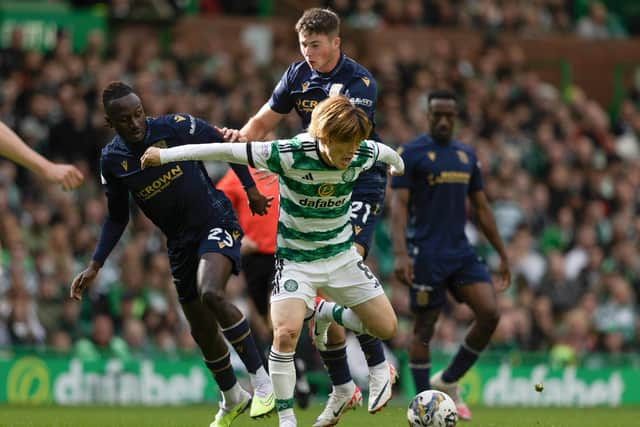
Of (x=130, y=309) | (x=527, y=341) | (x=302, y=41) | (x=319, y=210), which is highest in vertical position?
(x=302, y=41)

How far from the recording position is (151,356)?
15.7m

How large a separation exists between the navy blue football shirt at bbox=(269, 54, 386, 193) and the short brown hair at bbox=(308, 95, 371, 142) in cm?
119

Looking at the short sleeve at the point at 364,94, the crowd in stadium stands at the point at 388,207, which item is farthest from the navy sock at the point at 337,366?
the crowd in stadium stands at the point at 388,207

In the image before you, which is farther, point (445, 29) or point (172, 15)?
point (445, 29)

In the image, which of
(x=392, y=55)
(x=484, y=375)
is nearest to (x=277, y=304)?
(x=484, y=375)

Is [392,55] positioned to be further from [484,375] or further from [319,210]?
[319,210]

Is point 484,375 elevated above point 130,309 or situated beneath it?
situated beneath

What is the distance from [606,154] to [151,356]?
1055 centimetres

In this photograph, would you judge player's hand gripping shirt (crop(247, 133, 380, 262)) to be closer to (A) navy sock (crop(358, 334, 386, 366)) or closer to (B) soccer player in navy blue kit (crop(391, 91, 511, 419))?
(A) navy sock (crop(358, 334, 386, 366))

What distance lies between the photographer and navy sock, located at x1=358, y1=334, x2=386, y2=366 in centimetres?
949

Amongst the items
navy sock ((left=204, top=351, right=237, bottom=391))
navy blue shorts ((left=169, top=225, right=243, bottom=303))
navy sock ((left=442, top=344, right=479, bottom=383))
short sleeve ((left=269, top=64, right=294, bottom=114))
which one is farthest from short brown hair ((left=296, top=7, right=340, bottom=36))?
navy sock ((left=442, top=344, right=479, bottom=383))

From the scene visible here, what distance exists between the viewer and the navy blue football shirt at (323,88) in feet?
31.6

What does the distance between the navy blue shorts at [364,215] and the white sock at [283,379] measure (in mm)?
1592

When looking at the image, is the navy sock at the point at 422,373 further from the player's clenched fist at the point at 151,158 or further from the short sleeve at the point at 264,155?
the player's clenched fist at the point at 151,158
